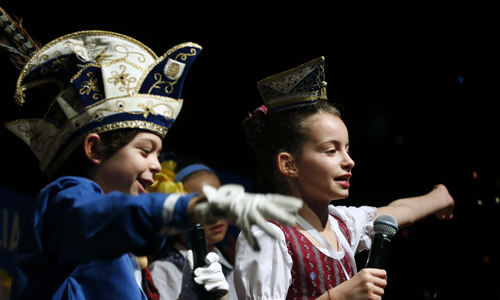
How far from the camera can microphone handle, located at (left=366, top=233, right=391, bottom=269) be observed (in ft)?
4.66

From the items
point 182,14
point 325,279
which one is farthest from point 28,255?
point 182,14

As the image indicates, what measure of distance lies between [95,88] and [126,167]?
0.24 meters

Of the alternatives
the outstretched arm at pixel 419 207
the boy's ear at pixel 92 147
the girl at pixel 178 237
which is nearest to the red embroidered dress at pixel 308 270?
the outstretched arm at pixel 419 207

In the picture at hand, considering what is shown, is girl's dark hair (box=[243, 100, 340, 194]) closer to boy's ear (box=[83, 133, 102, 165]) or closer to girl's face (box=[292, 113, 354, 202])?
girl's face (box=[292, 113, 354, 202])

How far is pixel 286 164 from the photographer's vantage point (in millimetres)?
1786

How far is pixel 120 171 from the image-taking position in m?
1.38

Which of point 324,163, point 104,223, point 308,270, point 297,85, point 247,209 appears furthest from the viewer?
point 297,85

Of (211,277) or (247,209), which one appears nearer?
(247,209)

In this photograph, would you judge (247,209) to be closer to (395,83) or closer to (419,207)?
(419,207)

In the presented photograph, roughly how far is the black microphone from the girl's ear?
1.31 ft

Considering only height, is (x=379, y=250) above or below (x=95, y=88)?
below

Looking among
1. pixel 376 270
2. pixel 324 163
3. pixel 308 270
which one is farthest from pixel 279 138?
pixel 376 270

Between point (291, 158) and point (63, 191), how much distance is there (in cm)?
81

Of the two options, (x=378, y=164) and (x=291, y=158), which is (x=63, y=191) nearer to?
(x=291, y=158)
